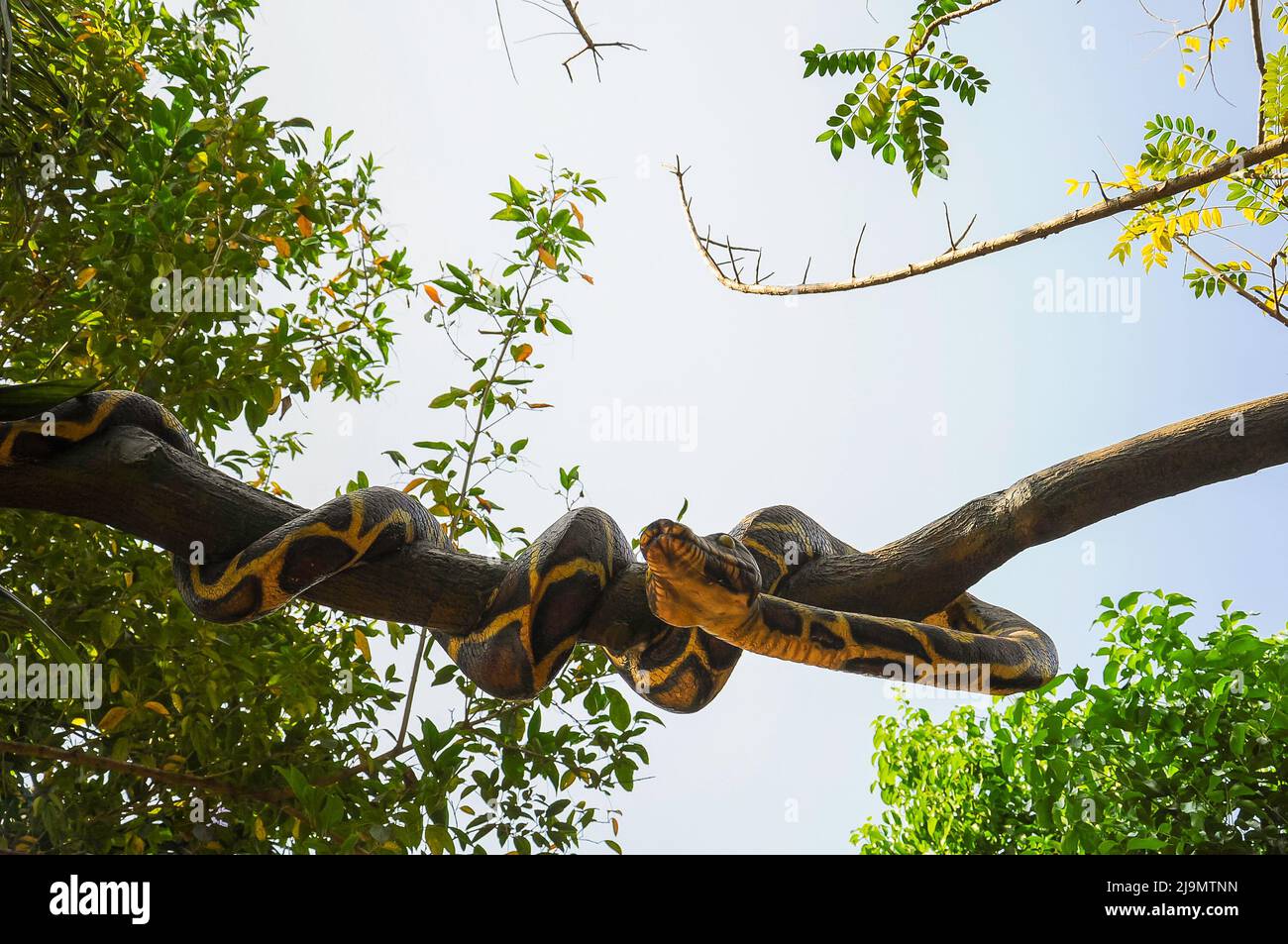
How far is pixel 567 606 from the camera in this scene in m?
1.85

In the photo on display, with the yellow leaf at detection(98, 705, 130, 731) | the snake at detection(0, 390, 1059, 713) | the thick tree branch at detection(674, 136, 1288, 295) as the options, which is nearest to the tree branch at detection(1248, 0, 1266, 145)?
the thick tree branch at detection(674, 136, 1288, 295)

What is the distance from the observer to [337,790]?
3.13 m

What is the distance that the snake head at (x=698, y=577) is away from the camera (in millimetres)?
1506

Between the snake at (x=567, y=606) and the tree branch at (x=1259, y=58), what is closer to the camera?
the snake at (x=567, y=606)

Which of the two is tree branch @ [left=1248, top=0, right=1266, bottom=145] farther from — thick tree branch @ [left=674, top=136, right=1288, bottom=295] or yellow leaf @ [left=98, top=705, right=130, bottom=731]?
yellow leaf @ [left=98, top=705, right=130, bottom=731]

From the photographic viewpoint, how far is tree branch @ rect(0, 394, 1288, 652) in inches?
70.5

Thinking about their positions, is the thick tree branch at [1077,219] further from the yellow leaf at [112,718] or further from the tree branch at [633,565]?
the yellow leaf at [112,718]

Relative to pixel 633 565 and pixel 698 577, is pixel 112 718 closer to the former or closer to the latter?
pixel 633 565

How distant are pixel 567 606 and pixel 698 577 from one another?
392 mm

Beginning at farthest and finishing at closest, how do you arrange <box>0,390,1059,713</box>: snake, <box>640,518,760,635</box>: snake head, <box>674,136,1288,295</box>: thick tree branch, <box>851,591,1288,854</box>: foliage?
<box>851,591,1288,854</box>: foliage → <box>674,136,1288,295</box>: thick tree branch → <box>0,390,1059,713</box>: snake → <box>640,518,760,635</box>: snake head

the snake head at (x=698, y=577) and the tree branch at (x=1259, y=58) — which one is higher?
the tree branch at (x=1259, y=58)

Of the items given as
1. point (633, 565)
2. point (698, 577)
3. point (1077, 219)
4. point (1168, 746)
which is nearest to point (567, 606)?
point (633, 565)

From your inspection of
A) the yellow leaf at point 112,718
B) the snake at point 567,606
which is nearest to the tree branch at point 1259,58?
the snake at point 567,606
